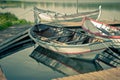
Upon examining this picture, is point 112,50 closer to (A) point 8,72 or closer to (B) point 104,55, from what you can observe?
(B) point 104,55

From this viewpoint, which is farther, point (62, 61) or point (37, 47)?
point (37, 47)

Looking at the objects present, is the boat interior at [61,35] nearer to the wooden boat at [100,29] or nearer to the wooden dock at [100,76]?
the wooden boat at [100,29]

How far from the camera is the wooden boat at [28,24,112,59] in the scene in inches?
693

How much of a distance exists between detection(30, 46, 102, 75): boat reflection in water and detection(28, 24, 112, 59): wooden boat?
0.49 meters

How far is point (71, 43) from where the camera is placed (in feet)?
63.0

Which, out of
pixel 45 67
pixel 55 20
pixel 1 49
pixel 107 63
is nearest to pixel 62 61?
pixel 45 67

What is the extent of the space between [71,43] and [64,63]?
64.3 inches

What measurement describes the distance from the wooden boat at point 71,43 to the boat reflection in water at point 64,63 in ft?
1.60

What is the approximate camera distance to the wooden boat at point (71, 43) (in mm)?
17609

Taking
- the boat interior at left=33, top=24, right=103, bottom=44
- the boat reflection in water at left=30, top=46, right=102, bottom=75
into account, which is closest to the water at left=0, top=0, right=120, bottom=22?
the boat interior at left=33, top=24, right=103, bottom=44

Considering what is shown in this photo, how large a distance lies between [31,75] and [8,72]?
1850 mm

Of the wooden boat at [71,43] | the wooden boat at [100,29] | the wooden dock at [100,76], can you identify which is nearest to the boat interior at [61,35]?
the wooden boat at [71,43]

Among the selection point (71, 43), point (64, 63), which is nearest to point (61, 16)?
point (71, 43)

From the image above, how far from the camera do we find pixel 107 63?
18.4 meters
